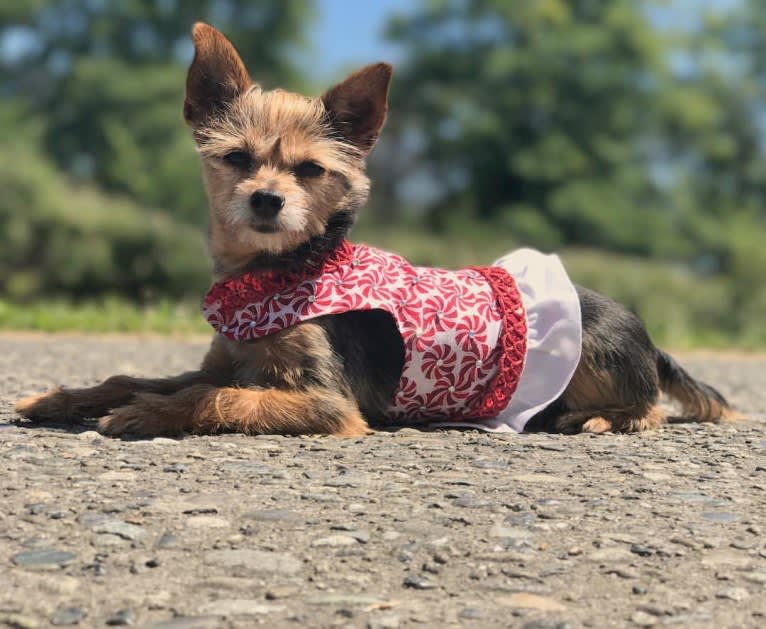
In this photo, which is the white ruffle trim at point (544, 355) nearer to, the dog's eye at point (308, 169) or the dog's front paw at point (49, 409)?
the dog's eye at point (308, 169)

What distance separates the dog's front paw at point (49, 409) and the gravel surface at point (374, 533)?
183 mm

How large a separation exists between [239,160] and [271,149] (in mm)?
182

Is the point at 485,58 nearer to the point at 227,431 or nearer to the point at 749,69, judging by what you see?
the point at 749,69

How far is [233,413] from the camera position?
5148 mm

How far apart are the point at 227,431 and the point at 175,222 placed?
66.2ft

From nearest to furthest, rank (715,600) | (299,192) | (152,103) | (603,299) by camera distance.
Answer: (715,600), (299,192), (603,299), (152,103)

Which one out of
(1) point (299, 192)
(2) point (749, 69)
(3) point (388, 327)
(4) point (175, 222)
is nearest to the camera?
(1) point (299, 192)

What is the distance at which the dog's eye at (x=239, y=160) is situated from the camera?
5.27 m

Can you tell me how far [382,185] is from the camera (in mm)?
31469

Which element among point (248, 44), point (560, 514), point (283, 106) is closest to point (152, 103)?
point (248, 44)

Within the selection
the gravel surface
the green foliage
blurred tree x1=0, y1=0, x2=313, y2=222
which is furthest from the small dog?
blurred tree x1=0, y1=0, x2=313, y2=222

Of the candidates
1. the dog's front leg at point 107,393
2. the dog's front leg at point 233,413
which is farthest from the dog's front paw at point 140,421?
the dog's front leg at point 107,393

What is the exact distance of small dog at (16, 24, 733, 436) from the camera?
520 centimetres

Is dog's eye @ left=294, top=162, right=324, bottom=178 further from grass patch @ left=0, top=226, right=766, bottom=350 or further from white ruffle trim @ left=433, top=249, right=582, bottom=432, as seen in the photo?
grass patch @ left=0, top=226, right=766, bottom=350
